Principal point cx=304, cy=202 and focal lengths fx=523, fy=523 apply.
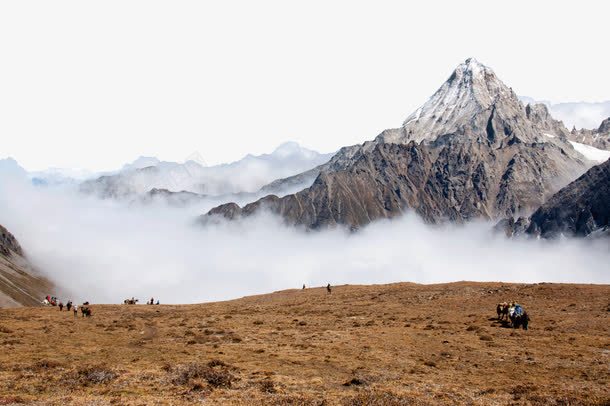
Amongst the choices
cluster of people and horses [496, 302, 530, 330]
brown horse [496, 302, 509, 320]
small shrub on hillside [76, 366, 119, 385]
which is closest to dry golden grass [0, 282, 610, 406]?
small shrub on hillside [76, 366, 119, 385]

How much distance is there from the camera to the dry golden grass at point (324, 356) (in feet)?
91.7

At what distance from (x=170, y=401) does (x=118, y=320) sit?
128 feet

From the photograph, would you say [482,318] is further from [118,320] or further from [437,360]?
[118,320]

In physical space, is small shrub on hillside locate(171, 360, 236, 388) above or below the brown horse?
below

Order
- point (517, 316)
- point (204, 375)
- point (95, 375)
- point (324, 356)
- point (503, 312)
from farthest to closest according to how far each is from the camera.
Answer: point (503, 312)
point (517, 316)
point (324, 356)
point (204, 375)
point (95, 375)

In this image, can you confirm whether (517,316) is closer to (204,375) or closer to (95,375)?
(204,375)

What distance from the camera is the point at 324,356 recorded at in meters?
38.5

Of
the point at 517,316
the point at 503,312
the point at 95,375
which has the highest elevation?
the point at 503,312

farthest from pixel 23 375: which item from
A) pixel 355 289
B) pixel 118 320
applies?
pixel 355 289

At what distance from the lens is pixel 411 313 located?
200 ft

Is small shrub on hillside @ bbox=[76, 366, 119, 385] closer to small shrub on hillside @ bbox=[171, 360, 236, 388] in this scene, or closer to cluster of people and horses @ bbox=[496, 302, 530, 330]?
small shrub on hillside @ bbox=[171, 360, 236, 388]

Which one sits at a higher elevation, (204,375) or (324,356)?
(324,356)

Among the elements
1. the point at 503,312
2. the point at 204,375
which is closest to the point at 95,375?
the point at 204,375

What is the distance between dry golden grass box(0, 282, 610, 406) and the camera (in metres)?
28.0
